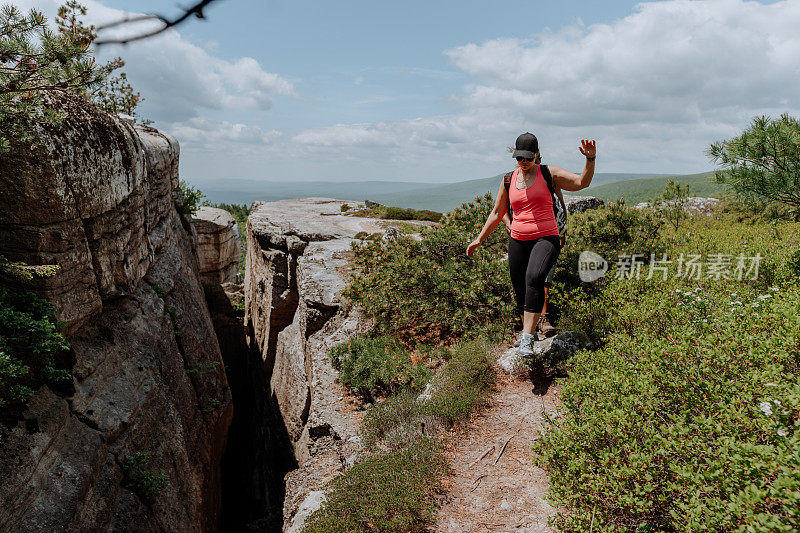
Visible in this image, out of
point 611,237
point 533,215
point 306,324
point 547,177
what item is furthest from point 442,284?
point 306,324

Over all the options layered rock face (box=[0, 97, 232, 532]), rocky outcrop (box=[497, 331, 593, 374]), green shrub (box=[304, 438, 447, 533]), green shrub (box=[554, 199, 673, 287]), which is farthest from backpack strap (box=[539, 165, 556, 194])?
layered rock face (box=[0, 97, 232, 532])

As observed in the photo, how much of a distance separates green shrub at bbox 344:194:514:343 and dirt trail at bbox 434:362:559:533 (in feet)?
6.04

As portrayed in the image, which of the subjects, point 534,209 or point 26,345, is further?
point 26,345

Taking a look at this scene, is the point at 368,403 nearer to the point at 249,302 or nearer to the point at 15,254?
the point at 15,254

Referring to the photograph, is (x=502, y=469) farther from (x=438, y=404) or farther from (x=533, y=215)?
(x=533, y=215)

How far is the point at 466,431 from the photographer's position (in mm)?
5961

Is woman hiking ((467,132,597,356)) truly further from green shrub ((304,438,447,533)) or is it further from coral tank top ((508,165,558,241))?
green shrub ((304,438,447,533))

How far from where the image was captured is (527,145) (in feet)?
17.8

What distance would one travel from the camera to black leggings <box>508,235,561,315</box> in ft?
18.2

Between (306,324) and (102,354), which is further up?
(102,354)

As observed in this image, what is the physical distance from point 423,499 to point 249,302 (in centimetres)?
1928

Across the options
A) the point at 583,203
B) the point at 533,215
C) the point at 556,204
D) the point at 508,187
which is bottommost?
the point at 533,215

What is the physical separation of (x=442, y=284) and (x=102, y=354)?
257 inches

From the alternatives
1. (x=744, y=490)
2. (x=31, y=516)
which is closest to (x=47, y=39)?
(x=31, y=516)
